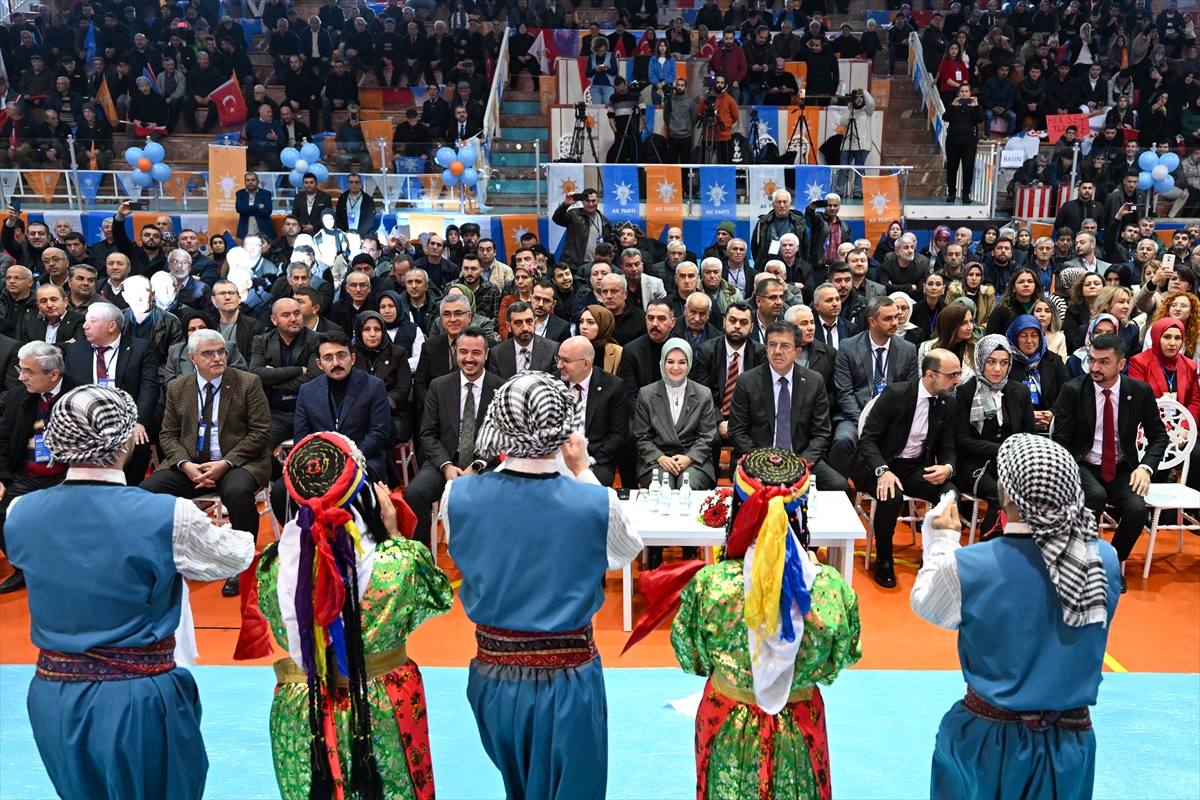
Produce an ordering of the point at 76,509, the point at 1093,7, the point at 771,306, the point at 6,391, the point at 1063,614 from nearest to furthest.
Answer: the point at 1063,614 < the point at 76,509 < the point at 6,391 < the point at 771,306 < the point at 1093,7

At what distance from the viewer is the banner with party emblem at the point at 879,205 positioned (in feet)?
39.5

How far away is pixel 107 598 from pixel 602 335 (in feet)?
15.1

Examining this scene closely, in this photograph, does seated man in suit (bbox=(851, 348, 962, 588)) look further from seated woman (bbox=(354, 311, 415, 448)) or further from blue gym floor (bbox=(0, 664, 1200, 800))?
seated woman (bbox=(354, 311, 415, 448))

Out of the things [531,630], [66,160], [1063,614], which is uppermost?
[66,160]

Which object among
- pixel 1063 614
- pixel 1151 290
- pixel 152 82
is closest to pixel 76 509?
pixel 1063 614

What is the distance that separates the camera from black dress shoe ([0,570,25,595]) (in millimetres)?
5938

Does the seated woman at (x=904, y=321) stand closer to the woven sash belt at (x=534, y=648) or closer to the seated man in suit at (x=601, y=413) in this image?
the seated man in suit at (x=601, y=413)

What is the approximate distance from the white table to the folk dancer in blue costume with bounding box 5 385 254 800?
94.0 inches

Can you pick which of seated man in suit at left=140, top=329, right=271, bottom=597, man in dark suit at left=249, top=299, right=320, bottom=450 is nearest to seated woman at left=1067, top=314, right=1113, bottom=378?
man in dark suit at left=249, top=299, right=320, bottom=450

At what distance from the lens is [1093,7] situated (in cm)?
1792

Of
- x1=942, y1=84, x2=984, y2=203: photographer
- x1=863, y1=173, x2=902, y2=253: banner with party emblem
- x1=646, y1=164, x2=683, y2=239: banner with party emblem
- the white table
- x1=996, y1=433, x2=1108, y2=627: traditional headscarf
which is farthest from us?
x1=942, y1=84, x2=984, y2=203: photographer

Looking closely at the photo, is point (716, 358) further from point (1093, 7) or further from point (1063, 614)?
point (1093, 7)

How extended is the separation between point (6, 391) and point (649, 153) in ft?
28.3

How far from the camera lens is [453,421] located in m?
6.17
